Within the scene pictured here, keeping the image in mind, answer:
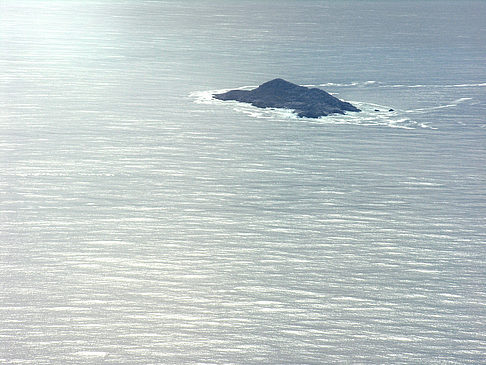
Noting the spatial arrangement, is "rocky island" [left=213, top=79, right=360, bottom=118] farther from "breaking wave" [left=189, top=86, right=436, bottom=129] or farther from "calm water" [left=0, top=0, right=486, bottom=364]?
"calm water" [left=0, top=0, right=486, bottom=364]

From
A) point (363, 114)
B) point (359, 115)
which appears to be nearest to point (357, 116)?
point (359, 115)

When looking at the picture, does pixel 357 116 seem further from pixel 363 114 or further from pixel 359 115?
pixel 363 114

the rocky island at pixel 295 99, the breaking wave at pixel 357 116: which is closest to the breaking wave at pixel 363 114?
the breaking wave at pixel 357 116

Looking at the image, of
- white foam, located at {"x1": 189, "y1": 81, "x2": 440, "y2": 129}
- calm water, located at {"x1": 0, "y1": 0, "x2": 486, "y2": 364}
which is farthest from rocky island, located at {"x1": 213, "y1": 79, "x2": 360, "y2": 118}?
calm water, located at {"x1": 0, "y1": 0, "x2": 486, "y2": 364}

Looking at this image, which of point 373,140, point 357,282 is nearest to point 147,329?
point 357,282

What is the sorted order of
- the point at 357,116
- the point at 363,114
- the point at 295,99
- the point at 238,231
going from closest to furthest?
the point at 238,231 → the point at 357,116 → the point at 363,114 → the point at 295,99

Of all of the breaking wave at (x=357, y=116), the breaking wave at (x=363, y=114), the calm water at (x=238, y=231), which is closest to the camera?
the calm water at (x=238, y=231)

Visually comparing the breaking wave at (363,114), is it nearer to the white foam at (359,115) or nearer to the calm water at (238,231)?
the white foam at (359,115)
